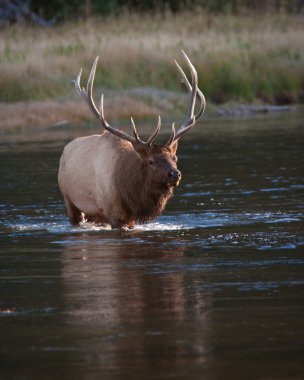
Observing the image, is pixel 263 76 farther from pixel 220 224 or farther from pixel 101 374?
pixel 101 374

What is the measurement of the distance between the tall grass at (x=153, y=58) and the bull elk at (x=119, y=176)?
15.2m

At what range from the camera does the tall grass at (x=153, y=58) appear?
2997 cm

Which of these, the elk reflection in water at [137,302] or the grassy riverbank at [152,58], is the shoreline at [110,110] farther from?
the elk reflection in water at [137,302]

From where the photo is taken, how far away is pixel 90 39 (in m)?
32.5

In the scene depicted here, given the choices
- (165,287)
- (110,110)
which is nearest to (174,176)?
(165,287)

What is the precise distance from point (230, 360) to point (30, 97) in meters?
22.2

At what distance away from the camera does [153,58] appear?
31.8 metres

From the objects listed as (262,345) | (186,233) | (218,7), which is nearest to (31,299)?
(262,345)

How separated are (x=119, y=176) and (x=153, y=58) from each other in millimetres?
18616

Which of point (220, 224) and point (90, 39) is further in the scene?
point (90, 39)

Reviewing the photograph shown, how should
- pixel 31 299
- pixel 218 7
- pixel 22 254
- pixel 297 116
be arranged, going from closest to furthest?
pixel 31 299
pixel 22 254
pixel 297 116
pixel 218 7

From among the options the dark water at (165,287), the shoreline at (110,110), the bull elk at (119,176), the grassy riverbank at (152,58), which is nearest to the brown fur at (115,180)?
the bull elk at (119,176)

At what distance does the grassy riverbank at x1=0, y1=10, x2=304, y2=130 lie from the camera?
98.2 ft

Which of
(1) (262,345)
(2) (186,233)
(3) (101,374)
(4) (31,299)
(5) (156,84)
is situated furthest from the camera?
(5) (156,84)
